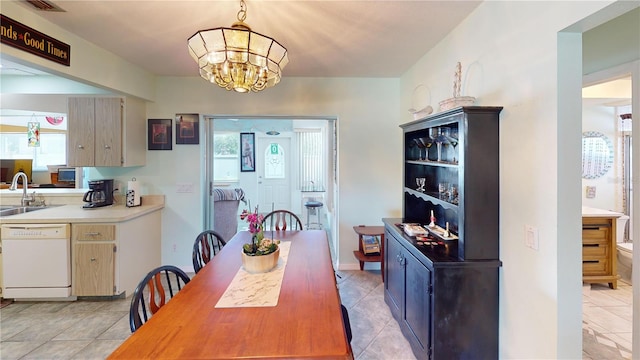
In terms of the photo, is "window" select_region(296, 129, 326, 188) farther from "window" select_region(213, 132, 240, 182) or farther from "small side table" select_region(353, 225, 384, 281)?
"small side table" select_region(353, 225, 384, 281)

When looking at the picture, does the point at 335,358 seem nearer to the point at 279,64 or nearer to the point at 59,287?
the point at 279,64

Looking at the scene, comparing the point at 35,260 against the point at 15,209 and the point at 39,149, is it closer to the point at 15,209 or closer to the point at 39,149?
the point at 15,209

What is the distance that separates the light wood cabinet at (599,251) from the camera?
121 inches

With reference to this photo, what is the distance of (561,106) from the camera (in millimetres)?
1335

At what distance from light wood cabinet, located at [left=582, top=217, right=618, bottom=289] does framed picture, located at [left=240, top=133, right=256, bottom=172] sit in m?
6.72

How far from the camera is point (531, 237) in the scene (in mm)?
1496

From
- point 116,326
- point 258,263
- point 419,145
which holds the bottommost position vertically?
point 116,326

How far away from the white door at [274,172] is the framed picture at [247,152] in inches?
9.1

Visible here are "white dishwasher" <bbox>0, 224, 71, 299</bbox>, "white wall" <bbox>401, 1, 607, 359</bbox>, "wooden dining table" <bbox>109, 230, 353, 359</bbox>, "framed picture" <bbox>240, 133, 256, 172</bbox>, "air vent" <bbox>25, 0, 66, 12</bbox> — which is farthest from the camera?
"framed picture" <bbox>240, 133, 256, 172</bbox>

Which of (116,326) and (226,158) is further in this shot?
(226,158)

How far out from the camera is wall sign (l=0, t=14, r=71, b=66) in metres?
1.85

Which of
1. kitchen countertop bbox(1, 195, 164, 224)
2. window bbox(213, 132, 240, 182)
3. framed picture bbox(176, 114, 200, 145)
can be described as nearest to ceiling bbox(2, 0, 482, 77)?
framed picture bbox(176, 114, 200, 145)

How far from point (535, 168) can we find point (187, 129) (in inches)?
150

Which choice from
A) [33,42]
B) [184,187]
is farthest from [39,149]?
[33,42]
